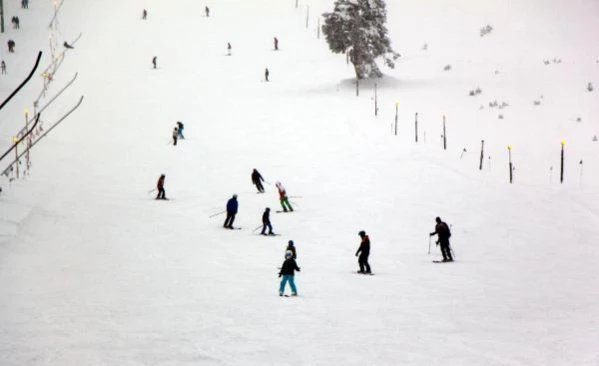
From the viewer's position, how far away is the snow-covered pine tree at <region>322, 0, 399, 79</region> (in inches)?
2457

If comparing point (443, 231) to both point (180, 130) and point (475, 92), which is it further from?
point (475, 92)

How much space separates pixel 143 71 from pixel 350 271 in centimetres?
4919

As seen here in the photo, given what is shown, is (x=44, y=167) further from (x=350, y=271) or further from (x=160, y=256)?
(x=350, y=271)

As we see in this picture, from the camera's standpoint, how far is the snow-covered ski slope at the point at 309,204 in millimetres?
16594

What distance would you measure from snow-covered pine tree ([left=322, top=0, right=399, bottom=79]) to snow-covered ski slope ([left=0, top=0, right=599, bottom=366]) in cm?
196

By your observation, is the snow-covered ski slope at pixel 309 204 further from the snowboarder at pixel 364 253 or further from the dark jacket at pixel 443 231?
the dark jacket at pixel 443 231

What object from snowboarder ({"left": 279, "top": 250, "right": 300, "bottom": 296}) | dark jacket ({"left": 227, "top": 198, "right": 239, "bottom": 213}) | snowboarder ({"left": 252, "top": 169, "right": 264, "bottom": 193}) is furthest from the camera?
snowboarder ({"left": 252, "top": 169, "right": 264, "bottom": 193})

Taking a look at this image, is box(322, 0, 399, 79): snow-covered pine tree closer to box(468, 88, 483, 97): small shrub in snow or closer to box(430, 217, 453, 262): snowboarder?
box(468, 88, 483, 97): small shrub in snow

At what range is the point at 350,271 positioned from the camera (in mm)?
23844

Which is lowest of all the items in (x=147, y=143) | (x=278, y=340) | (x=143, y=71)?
(x=278, y=340)

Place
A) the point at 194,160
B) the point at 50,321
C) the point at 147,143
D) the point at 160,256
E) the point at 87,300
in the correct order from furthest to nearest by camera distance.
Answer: the point at 147,143
the point at 194,160
the point at 160,256
the point at 87,300
the point at 50,321

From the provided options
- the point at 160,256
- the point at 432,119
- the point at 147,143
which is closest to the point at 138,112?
the point at 147,143

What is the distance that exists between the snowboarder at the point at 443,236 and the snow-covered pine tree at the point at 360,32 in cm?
3903

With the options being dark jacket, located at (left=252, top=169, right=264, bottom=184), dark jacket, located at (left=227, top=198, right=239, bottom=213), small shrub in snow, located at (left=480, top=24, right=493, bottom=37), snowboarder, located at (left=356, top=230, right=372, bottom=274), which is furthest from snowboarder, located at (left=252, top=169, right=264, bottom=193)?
small shrub in snow, located at (left=480, top=24, right=493, bottom=37)
